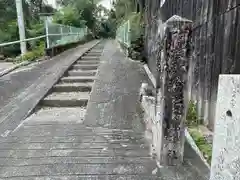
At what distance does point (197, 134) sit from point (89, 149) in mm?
1271

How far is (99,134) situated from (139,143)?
21.4 inches

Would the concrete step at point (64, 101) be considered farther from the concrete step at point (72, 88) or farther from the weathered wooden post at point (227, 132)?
the weathered wooden post at point (227, 132)

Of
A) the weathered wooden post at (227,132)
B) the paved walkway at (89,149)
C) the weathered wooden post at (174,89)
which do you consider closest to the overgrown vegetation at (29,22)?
the paved walkway at (89,149)

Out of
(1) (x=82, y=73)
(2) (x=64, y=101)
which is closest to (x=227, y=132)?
(2) (x=64, y=101)

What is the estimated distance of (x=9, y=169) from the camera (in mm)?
2285

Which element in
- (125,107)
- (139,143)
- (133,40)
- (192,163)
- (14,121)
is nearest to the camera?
(192,163)

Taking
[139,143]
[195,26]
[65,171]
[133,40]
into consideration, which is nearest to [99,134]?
[139,143]

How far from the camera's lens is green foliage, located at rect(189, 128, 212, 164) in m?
2.53

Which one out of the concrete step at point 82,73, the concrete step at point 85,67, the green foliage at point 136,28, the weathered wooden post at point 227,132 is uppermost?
the green foliage at point 136,28

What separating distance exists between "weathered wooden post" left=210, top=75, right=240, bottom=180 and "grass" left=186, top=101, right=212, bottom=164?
116 cm

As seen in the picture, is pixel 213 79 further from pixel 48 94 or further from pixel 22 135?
pixel 48 94

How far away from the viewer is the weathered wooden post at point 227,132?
119cm

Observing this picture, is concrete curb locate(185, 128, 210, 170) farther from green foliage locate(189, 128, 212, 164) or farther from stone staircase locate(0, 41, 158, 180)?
→ stone staircase locate(0, 41, 158, 180)

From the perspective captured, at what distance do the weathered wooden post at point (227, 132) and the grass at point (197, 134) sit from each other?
1.16 metres
